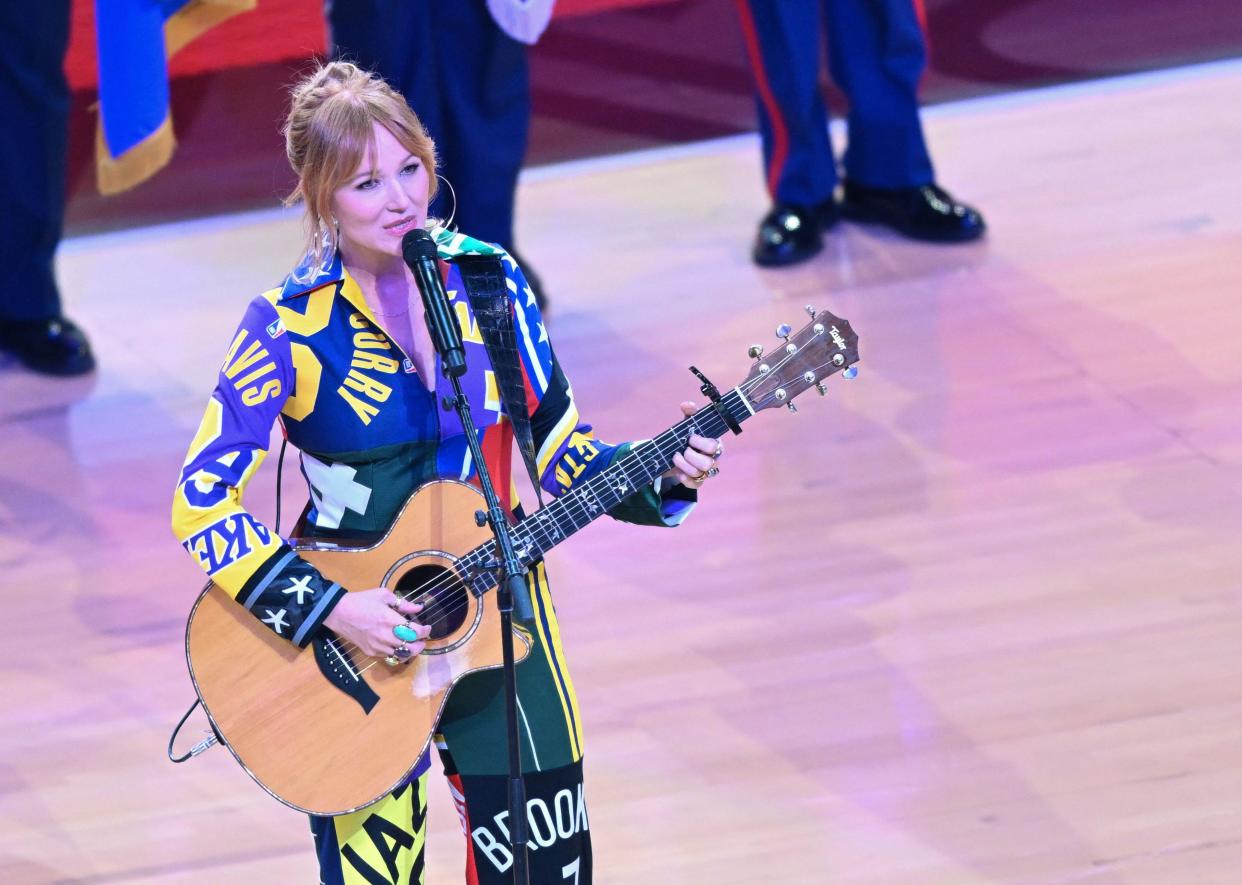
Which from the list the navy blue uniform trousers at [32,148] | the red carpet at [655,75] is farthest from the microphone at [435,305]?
the red carpet at [655,75]

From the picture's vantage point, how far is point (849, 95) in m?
5.70

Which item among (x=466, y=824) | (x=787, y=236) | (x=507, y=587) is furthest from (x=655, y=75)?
(x=507, y=587)

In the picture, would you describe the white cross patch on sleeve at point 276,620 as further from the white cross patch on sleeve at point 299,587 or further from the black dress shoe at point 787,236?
the black dress shoe at point 787,236

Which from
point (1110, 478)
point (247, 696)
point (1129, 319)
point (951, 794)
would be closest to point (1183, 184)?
point (1129, 319)

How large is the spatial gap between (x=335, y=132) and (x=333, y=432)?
15.1 inches

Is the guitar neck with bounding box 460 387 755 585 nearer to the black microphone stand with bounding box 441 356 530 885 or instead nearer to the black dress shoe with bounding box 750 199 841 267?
the black microphone stand with bounding box 441 356 530 885

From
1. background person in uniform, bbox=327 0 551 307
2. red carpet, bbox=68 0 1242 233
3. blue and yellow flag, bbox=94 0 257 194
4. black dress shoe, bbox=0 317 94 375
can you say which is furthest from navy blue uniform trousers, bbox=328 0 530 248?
red carpet, bbox=68 0 1242 233

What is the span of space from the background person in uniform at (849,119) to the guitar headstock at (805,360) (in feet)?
10.4

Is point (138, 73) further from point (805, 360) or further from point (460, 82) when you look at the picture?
point (805, 360)

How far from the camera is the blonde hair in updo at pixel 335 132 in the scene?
2.27m

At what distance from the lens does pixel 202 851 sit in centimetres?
332

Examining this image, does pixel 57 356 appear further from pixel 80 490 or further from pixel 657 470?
pixel 657 470

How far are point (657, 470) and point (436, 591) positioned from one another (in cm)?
33

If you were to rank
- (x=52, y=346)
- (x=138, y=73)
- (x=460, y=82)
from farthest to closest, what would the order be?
(x=52, y=346)
(x=460, y=82)
(x=138, y=73)
